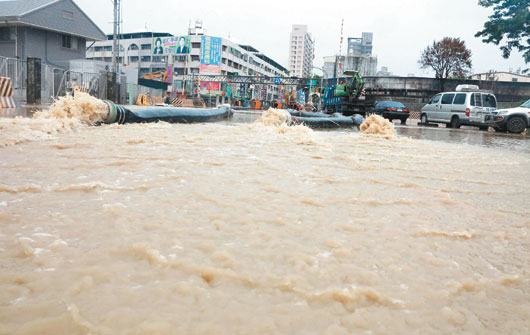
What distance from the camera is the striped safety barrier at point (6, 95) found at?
1291cm

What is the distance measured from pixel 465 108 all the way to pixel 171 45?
62353mm

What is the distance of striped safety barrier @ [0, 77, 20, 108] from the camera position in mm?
12914

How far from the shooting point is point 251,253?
1861 millimetres

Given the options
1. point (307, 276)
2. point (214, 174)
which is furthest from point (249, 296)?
point (214, 174)

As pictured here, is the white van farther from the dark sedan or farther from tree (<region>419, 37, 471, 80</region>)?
tree (<region>419, 37, 471, 80</region>)

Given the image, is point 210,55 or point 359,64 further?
point 359,64

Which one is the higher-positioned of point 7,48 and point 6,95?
point 7,48

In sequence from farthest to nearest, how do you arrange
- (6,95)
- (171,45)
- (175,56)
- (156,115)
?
(175,56) → (171,45) → (6,95) → (156,115)

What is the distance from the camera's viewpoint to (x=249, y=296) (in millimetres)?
1479

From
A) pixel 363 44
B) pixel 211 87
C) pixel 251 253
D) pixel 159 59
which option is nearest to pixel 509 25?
pixel 251 253

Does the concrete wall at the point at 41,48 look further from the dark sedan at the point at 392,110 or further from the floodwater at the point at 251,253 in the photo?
the floodwater at the point at 251,253

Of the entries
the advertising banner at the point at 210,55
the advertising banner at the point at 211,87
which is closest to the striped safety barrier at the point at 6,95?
the advertising banner at the point at 211,87

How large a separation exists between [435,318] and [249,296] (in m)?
0.69

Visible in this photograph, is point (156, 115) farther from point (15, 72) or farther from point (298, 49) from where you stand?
point (298, 49)
